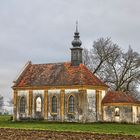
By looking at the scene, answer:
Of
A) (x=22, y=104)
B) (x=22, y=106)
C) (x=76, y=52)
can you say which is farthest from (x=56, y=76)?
(x=22, y=106)

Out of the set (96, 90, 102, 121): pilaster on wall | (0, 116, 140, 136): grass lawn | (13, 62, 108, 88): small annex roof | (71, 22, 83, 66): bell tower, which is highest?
(71, 22, 83, 66): bell tower

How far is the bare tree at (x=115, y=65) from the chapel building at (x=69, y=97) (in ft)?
26.7

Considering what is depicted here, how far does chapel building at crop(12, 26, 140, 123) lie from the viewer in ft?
167

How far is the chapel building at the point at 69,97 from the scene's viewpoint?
167 ft

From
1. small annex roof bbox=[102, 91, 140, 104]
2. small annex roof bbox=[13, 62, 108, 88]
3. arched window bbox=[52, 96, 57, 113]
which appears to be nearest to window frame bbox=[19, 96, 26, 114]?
small annex roof bbox=[13, 62, 108, 88]

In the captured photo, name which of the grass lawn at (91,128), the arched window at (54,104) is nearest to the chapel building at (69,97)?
the arched window at (54,104)

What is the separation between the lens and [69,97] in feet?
170

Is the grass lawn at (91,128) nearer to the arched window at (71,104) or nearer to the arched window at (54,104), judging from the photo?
the arched window at (71,104)

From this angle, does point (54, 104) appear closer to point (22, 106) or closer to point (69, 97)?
point (69, 97)

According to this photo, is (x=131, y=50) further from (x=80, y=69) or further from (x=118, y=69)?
(x=80, y=69)

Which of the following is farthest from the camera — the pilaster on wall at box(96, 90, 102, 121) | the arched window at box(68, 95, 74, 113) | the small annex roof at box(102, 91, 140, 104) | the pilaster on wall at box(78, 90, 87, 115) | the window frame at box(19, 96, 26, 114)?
the window frame at box(19, 96, 26, 114)

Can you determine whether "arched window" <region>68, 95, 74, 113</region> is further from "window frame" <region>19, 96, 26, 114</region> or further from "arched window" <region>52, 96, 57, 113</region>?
"window frame" <region>19, 96, 26, 114</region>

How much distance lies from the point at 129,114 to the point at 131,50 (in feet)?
48.9

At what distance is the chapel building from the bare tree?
8.14 metres
